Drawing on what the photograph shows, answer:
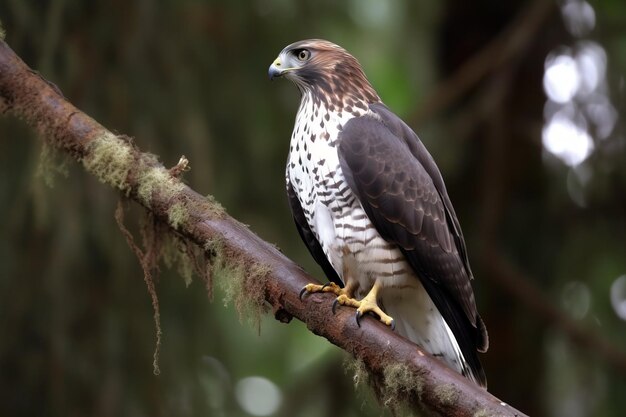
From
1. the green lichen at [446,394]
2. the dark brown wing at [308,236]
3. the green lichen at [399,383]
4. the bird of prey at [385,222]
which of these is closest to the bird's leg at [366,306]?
the bird of prey at [385,222]

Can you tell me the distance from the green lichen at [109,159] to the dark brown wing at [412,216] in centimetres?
101

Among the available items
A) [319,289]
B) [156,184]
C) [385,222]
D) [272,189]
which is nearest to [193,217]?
[156,184]

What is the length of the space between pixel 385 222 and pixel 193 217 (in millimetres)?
956

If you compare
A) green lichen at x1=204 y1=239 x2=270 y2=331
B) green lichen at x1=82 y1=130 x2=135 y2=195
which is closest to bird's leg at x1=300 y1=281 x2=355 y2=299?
green lichen at x1=204 y1=239 x2=270 y2=331

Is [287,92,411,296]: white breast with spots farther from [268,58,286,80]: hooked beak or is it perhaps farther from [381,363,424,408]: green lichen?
[381,363,424,408]: green lichen

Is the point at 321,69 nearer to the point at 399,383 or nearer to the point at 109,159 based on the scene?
the point at 109,159

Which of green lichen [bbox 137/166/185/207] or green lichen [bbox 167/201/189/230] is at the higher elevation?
green lichen [bbox 137/166/185/207]

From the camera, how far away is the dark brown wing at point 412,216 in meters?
4.46

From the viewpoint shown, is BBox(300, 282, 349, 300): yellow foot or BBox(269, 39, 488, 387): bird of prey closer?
BBox(300, 282, 349, 300): yellow foot

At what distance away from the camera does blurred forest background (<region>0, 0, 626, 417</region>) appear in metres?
4.98

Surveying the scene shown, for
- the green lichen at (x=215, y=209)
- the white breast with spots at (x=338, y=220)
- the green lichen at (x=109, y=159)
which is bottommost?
the green lichen at (x=215, y=209)

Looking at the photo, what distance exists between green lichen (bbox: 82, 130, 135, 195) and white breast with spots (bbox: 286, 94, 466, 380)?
0.91m

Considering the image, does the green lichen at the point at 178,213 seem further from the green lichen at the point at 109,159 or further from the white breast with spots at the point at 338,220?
the white breast with spots at the point at 338,220

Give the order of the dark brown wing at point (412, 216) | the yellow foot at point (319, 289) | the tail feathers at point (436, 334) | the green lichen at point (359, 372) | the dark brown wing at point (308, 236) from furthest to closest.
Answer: the dark brown wing at point (308, 236) → the tail feathers at point (436, 334) → the dark brown wing at point (412, 216) → the yellow foot at point (319, 289) → the green lichen at point (359, 372)
